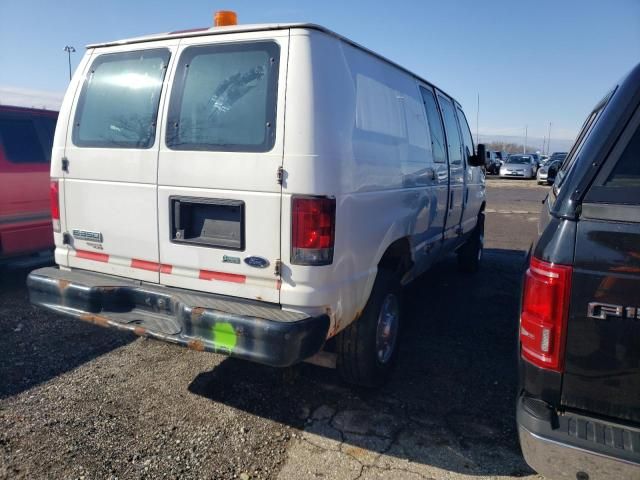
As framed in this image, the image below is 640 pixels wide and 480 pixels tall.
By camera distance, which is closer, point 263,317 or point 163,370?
point 263,317

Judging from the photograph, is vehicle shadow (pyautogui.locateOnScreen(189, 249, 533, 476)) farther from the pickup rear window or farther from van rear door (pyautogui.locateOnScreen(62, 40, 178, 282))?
the pickup rear window

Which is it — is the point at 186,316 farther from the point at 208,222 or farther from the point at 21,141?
the point at 21,141

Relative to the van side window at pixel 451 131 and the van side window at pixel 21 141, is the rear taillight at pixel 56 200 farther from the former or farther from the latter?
the van side window at pixel 451 131

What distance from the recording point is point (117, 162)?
3.41 meters

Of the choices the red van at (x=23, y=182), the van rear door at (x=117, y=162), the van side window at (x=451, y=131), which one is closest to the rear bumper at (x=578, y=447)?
the van rear door at (x=117, y=162)

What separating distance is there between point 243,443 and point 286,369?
1.00 meters

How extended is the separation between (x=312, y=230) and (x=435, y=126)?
2674mm

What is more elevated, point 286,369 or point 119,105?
point 119,105

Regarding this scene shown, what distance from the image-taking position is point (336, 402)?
3.59 meters

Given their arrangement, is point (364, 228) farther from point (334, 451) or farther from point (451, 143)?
point (451, 143)

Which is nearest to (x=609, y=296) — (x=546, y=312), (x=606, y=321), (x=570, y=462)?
(x=606, y=321)

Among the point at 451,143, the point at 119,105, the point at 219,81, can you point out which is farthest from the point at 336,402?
the point at 451,143

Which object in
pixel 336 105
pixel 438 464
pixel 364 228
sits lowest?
pixel 438 464

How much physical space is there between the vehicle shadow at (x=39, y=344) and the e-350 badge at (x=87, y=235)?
43.4 inches
